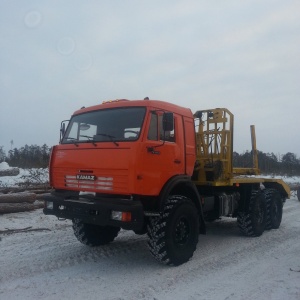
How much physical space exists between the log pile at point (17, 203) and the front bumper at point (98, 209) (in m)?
5.28

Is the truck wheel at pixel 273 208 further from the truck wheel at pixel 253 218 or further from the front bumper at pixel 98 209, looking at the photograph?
the front bumper at pixel 98 209

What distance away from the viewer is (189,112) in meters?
7.33

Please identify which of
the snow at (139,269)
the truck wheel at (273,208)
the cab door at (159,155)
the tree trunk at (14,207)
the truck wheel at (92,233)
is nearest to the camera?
the snow at (139,269)

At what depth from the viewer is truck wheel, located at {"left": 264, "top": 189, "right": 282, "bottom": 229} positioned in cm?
974

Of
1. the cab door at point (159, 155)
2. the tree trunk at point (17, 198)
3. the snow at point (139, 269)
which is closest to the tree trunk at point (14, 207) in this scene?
the tree trunk at point (17, 198)

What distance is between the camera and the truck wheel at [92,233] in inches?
290

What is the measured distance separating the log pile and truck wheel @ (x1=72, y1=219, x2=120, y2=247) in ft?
15.1

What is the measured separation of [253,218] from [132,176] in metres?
4.42

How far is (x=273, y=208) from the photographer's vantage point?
9922mm

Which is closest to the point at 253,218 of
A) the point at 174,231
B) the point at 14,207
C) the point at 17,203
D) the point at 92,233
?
the point at 174,231

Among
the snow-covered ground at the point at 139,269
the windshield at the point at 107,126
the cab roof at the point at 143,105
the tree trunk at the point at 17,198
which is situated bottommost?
the snow-covered ground at the point at 139,269

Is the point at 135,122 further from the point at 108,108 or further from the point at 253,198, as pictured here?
the point at 253,198

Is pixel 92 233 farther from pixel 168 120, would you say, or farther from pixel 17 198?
pixel 17 198

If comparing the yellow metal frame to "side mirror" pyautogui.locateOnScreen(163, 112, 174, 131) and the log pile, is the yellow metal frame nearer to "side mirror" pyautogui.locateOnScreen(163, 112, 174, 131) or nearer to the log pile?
"side mirror" pyautogui.locateOnScreen(163, 112, 174, 131)
